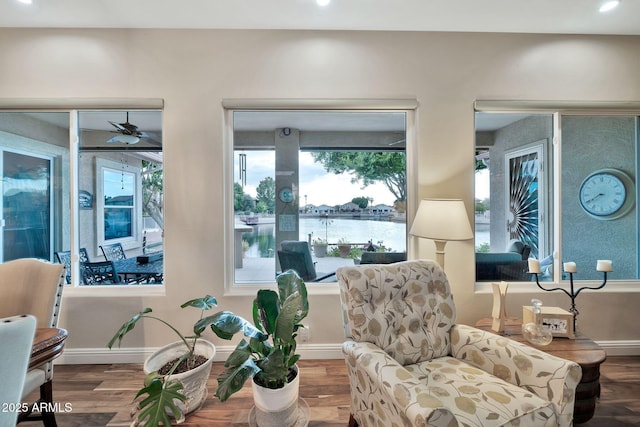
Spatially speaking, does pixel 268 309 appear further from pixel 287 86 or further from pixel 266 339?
pixel 287 86

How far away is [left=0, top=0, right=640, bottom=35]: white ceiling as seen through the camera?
2021 mm

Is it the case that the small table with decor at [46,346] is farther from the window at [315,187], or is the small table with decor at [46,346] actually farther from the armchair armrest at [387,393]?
the armchair armrest at [387,393]

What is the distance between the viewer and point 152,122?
2506mm

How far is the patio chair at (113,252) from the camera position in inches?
106

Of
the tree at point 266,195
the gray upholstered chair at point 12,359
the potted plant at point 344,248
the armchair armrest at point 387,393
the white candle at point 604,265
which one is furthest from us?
the potted plant at point 344,248

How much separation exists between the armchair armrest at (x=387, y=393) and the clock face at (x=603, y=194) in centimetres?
268

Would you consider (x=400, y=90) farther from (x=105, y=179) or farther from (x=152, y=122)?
(x=105, y=179)

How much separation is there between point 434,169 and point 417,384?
5.85ft

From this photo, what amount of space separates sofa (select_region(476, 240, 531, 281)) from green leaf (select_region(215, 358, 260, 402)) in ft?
6.90

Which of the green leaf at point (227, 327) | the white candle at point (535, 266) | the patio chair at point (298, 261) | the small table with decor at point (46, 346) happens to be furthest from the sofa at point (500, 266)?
the small table with decor at point (46, 346)

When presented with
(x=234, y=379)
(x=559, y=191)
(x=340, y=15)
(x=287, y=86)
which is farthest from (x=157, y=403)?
(x=559, y=191)

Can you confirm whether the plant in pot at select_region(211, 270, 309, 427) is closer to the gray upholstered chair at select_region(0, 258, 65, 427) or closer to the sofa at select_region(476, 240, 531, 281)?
the gray upholstered chair at select_region(0, 258, 65, 427)

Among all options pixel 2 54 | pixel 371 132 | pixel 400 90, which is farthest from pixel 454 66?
pixel 2 54

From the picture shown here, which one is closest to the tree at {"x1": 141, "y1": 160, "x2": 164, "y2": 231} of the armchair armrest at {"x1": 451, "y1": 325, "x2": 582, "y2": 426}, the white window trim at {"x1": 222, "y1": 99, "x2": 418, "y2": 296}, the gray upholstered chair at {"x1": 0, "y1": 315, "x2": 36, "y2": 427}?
the white window trim at {"x1": 222, "y1": 99, "x2": 418, "y2": 296}
